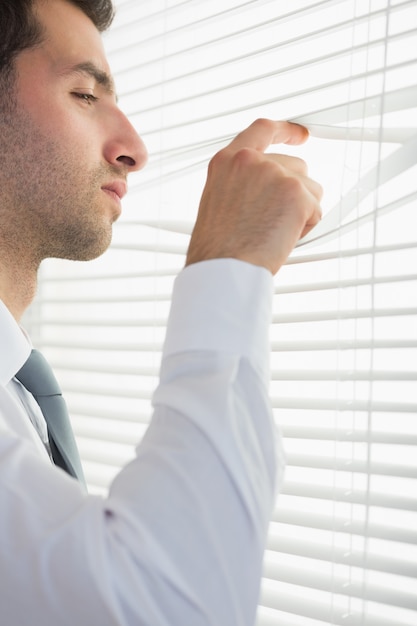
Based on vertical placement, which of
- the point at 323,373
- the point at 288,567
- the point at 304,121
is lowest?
the point at 288,567

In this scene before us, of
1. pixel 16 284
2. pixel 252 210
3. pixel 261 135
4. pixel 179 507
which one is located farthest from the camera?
pixel 16 284

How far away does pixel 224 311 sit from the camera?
726 millimetres

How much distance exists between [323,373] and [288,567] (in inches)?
12.5

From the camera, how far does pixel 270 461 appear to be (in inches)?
27.2

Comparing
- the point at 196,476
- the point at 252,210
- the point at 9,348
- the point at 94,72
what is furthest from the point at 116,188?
the point at 196,476

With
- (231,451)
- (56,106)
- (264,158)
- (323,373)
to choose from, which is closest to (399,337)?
(323,373)

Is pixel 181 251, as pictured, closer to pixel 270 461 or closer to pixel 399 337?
pixel 399 337

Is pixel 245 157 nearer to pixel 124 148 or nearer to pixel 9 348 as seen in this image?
pixel 124 148

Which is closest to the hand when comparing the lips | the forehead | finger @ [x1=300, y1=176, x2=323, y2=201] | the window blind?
finger @ [x1=300, y1=176, x2=323, y2=201]

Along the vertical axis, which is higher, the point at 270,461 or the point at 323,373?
the point at 323,373

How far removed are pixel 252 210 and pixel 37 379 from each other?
0.55 m

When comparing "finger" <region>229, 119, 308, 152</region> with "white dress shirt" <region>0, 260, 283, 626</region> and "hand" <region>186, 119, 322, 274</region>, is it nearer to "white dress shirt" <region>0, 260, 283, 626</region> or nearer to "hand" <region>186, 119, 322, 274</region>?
"hand" <region>186, 119, 322, 274</region>

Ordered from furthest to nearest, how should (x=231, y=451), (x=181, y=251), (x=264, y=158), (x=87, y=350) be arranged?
(x=87, y=350) → (x=181, y=251) → (x=264, y=158) → (x=231, y=451)

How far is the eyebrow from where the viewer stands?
1.18 meters
